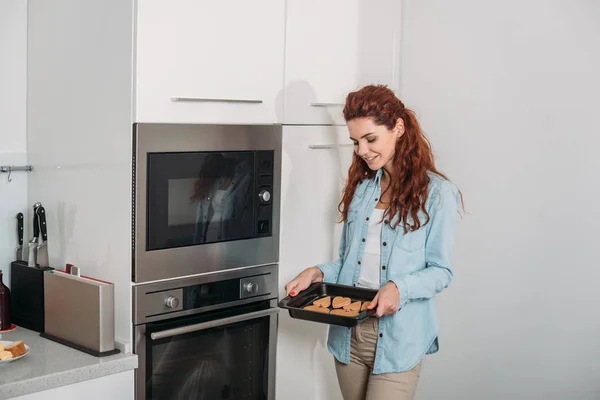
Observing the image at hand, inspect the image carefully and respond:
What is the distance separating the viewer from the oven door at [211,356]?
2.38m

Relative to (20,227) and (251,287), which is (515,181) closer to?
(251,287)

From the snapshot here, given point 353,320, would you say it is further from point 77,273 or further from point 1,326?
point 1,326

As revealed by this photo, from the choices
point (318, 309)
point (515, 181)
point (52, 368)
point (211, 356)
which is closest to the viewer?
point (52, 368)

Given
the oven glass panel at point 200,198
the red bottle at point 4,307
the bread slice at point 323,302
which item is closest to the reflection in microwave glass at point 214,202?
the oven glass panel at point 200,198

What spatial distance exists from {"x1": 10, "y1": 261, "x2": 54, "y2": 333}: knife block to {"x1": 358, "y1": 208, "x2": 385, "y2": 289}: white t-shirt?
3.13 feet

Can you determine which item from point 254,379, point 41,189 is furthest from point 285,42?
point 254,379

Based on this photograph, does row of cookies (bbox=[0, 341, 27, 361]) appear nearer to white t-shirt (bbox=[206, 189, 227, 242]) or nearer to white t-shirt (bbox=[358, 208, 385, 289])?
white t-shirt (bbox=[206, 189, 227, 242])

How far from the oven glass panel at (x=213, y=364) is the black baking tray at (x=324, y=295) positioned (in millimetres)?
265

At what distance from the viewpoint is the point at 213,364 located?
8.41 feet

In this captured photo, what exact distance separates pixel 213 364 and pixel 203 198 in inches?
20.5

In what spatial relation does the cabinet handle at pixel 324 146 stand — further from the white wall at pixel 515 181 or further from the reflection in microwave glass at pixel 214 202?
the white wall at pixel 515 181

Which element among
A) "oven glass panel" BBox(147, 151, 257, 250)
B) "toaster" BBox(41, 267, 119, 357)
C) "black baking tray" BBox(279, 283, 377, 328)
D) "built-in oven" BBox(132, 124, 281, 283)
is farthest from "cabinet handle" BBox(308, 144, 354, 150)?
"toaster" BBox(41, 267, 119, 357)

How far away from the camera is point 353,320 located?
2.20m

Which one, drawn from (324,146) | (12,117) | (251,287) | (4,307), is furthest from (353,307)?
(12,117)
